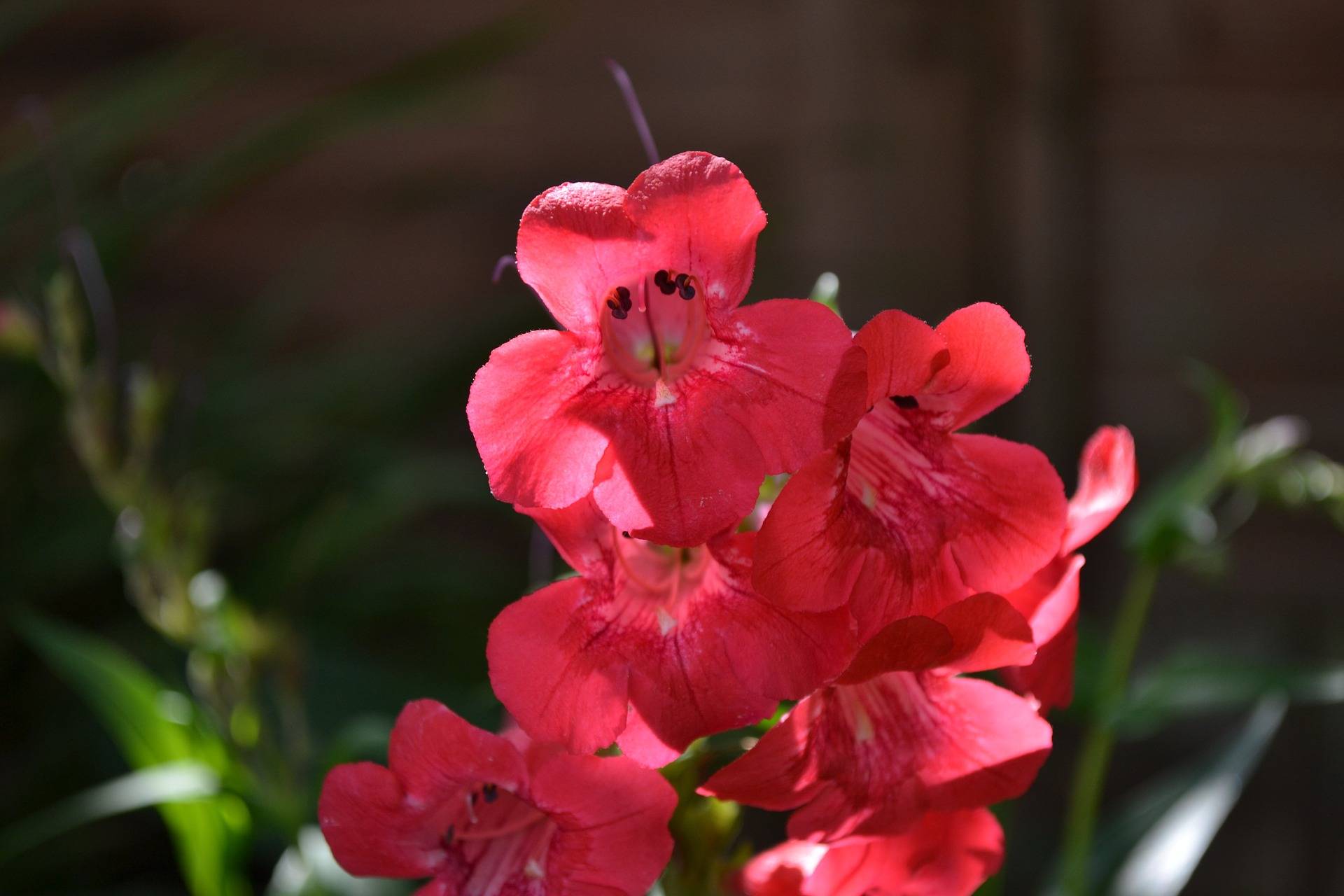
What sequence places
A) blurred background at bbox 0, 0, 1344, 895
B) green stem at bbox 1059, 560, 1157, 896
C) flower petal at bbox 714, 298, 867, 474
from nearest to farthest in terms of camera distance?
flower petal at bbox 714, 298, 867, 474 < green stem at bbox 1059, 560, 1157, 896 < blurred background at bbox 0, 0, 1344, 895

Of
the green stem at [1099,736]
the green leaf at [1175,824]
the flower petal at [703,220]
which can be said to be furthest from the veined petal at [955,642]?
the green leaf at [1175,824]

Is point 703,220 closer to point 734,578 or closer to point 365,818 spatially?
point 734,578

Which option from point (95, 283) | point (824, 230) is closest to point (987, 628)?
point (95, 283)

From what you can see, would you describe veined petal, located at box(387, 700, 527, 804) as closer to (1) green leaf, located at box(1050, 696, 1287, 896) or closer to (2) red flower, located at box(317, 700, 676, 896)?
(2) red flower, located at box(317, 700, 676, 896)

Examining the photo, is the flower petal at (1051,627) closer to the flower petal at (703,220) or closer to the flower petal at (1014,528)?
the flower petal at (1014,528)

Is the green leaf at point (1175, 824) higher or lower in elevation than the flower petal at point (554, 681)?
lower

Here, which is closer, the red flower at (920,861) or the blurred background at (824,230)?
the red flower at (920,861)

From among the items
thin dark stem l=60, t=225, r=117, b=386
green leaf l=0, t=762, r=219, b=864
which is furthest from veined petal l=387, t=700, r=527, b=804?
thin dark stem l=60, t=225, r=117, b=386
